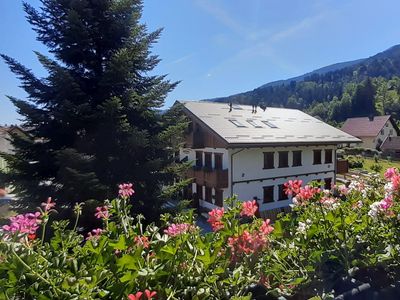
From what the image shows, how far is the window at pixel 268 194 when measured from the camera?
52.2 feet

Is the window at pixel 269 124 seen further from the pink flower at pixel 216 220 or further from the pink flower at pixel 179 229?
the pink flower at pixel 179 229

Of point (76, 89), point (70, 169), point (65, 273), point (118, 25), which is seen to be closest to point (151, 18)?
point (118, 25)

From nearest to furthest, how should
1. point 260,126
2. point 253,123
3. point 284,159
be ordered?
point 284,159
point 260,126
point 253,123

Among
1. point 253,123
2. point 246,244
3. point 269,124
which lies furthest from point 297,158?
point 246,244

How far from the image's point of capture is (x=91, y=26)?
934 cm

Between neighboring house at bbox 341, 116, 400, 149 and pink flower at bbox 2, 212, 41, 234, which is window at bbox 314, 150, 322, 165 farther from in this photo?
neighboring house at bbox 341, 116, 400, 149

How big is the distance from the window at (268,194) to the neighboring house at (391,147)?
3434 cm

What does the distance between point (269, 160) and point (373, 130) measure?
1534 inches

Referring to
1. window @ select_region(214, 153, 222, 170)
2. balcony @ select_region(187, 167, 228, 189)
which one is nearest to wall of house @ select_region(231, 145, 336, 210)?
balcony @ select_region(187, 167, 228, 189)

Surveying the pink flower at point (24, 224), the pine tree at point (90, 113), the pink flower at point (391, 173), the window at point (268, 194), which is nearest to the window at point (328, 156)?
the window at point (268, 194)

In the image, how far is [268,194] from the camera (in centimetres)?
1602

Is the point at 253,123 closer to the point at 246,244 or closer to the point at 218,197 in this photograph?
the point at 218,197

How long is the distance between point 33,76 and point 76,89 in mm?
1569

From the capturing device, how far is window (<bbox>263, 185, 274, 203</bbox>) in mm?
15906
